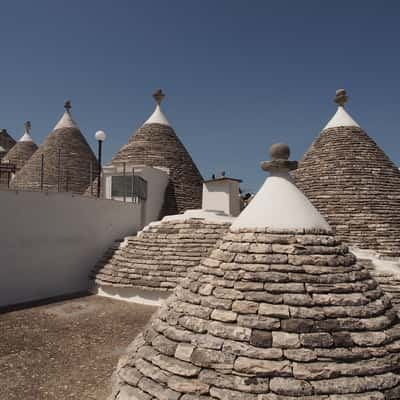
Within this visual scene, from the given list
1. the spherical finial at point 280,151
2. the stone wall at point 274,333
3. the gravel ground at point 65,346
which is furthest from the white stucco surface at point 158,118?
the stone wall at point 274,333

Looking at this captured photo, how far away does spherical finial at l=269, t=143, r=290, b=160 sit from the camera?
4410mm

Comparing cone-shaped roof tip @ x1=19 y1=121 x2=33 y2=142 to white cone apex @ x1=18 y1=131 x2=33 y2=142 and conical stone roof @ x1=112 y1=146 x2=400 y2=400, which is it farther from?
conical stone roof @ x1=112 y1=146 x2=400 y2=400

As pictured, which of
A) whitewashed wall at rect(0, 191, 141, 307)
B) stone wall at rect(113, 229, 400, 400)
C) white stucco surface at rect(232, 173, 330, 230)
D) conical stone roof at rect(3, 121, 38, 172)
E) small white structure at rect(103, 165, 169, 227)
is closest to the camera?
stone wall at rect(113, 229, 400, 400)

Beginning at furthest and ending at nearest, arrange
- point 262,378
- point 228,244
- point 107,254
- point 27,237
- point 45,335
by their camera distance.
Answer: point 107,254, point 27,237, point 45,335, point 228,244, point 262,378

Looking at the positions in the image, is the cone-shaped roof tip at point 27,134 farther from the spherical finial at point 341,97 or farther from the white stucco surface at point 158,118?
the spherical finial at point 341,97

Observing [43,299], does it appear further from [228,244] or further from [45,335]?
[228,244]

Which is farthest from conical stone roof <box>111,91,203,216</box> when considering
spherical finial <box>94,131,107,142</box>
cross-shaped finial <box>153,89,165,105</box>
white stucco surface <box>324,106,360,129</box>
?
white stucco surface <box>324,106,360,129</box>

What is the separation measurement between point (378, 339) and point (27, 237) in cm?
952

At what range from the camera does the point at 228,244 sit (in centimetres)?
413

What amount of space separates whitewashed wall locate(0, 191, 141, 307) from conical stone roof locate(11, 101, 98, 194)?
5.54 meters

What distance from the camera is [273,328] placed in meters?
3.28

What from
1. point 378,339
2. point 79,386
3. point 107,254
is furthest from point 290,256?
point 107,254

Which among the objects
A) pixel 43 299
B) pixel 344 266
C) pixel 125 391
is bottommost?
pixel 43 299

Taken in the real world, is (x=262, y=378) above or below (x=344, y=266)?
below
